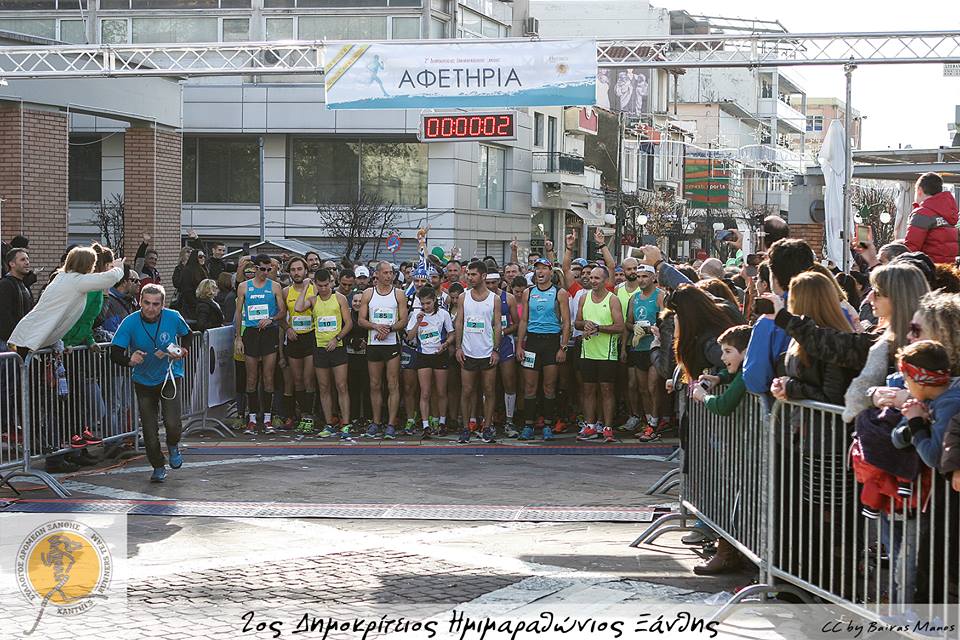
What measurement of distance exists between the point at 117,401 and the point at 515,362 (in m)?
4.55

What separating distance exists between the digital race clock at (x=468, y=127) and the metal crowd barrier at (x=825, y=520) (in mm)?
14033

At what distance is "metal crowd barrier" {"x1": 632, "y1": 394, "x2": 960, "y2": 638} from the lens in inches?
209

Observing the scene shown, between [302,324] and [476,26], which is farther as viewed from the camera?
[476,26]

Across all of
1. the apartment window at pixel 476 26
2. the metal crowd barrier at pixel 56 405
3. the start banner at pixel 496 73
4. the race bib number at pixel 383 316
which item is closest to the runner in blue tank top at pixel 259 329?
the race bib number at pixel 383 316

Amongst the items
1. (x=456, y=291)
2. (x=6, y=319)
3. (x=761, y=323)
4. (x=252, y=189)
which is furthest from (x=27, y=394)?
(x=252, y=189)

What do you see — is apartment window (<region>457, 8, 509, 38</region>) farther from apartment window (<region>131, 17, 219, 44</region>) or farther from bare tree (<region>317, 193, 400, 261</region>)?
apartment window (<region>131, 17, 219, 44</region>)

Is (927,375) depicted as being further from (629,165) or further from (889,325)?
(629,165)

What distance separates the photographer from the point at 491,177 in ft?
149

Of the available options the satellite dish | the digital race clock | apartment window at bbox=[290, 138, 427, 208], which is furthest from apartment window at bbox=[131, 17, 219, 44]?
the satellite dish

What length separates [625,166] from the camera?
64500 mm

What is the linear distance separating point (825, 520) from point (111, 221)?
109 feet

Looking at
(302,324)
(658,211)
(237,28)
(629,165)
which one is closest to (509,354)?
(302,324)

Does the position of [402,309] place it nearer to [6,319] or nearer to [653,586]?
[6,319]

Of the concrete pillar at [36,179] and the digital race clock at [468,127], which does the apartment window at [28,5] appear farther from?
the digital race clock at [468,127]
